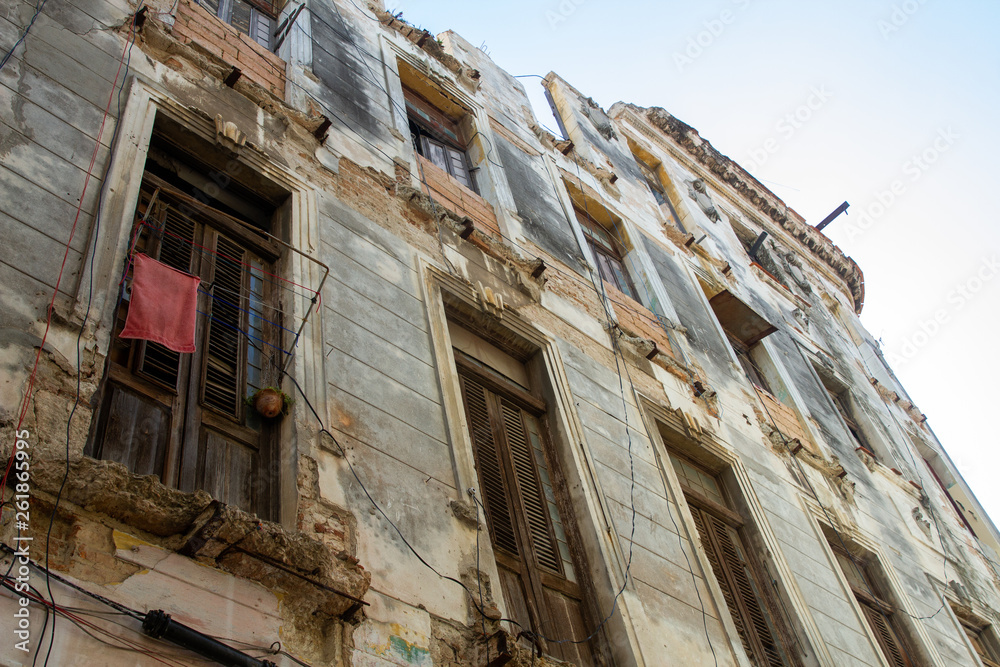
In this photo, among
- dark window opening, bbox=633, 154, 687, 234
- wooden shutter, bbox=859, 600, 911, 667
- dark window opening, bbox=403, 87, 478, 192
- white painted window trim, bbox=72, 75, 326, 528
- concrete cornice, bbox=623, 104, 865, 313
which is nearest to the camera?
white painted window trim, bbox=72, 75, 326, 528

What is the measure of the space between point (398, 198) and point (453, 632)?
4163 millimetres

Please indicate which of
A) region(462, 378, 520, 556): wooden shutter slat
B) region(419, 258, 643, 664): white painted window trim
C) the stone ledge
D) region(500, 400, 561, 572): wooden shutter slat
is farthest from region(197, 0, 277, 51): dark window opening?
the stone ledge

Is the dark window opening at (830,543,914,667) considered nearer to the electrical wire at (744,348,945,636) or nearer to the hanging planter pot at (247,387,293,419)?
the electrical wire at (744,348,945,636)

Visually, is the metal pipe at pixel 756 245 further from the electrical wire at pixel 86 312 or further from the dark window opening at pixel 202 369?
the electrical wire at pixel 86 312

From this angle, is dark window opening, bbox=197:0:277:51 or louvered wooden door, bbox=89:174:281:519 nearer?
louvered wooden door, bbox=89:174:281:519

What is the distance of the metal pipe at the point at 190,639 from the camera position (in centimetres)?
331

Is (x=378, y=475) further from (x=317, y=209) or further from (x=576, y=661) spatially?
(x=317, y=209)

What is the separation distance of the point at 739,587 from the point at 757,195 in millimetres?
15461

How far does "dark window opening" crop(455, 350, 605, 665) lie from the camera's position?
18.8ft

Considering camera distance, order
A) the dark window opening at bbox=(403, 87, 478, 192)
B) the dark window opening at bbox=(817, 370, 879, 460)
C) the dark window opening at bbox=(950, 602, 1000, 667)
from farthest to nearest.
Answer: the dark window opening at bbox=(817, 370, 879, 460), the dark window opening at bbox=(950, 602, 1000, 667), the dark window opening at bbox=(403, 87, 478, 192)

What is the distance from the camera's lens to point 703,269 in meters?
14.0

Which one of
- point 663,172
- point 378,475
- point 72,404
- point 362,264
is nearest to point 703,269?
point 663,172

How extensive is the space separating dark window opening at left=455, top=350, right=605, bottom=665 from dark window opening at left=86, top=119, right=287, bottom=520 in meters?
1.78

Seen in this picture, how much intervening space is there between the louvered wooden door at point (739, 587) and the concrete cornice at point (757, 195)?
12660mm
